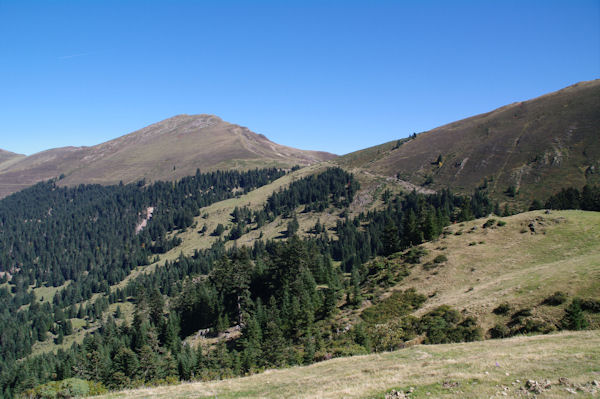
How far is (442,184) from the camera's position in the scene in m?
180

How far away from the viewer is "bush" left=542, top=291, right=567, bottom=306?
36.7m

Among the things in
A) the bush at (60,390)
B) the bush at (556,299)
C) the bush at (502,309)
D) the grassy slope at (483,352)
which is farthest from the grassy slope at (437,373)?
the bush at (502,309)

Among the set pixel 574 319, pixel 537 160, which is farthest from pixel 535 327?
pixel 537 160

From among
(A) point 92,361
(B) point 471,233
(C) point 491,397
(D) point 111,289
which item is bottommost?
(D) point 111,289

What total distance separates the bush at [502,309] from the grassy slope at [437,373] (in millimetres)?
13740

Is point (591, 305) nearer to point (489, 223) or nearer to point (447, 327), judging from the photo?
point (447, 327)

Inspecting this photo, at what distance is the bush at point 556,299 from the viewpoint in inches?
1444

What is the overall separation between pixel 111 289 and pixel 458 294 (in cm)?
18673

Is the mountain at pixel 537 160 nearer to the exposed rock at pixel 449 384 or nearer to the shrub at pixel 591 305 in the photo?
the shrub at pixel 591 305

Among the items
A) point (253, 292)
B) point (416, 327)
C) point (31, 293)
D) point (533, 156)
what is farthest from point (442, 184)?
point (31, 293)

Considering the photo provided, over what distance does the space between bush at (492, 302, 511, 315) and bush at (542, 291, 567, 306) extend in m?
3.77

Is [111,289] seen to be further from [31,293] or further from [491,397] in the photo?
[491,397]

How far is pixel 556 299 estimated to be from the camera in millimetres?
37062

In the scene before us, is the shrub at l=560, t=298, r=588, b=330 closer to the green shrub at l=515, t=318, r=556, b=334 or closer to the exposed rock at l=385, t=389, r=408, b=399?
the green shrub at l=515, t=318, r=556, b=334
